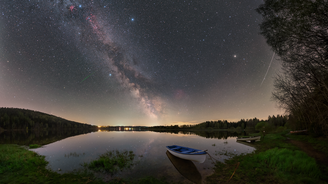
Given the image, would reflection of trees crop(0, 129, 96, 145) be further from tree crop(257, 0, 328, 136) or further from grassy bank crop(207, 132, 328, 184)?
tree crop(257, 0, 328, 136)

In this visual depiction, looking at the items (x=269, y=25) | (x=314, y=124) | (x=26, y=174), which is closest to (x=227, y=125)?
(x=314, y=124)

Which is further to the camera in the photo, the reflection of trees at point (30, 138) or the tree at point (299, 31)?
the reflection of trees at point (30, 138)

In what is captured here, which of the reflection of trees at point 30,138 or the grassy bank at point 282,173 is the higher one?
the grassy bank at point 282,173

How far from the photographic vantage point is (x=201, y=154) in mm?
13758

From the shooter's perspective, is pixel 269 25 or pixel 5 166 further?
pixel 269 25

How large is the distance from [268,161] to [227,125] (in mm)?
202450

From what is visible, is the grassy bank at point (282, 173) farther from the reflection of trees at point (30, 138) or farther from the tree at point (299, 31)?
the reflection of trees at point (30, 138)

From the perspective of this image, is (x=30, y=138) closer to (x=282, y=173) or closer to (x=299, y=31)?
(x=282, y=173)

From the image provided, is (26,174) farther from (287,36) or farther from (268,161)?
(287,36)

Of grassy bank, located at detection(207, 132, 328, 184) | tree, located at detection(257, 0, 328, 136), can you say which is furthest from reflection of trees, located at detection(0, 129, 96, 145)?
tree, located at detection(257, 0, 328, 136)

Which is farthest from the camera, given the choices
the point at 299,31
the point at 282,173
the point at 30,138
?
the point at 30,138

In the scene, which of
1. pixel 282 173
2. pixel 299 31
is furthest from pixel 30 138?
pixel 299 31

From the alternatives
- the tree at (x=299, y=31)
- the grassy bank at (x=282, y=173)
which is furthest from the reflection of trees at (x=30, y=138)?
the tree at (x=299, y=31)

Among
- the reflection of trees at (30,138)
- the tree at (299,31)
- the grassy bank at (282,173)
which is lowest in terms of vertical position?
the reflection of trees at (30,138)
